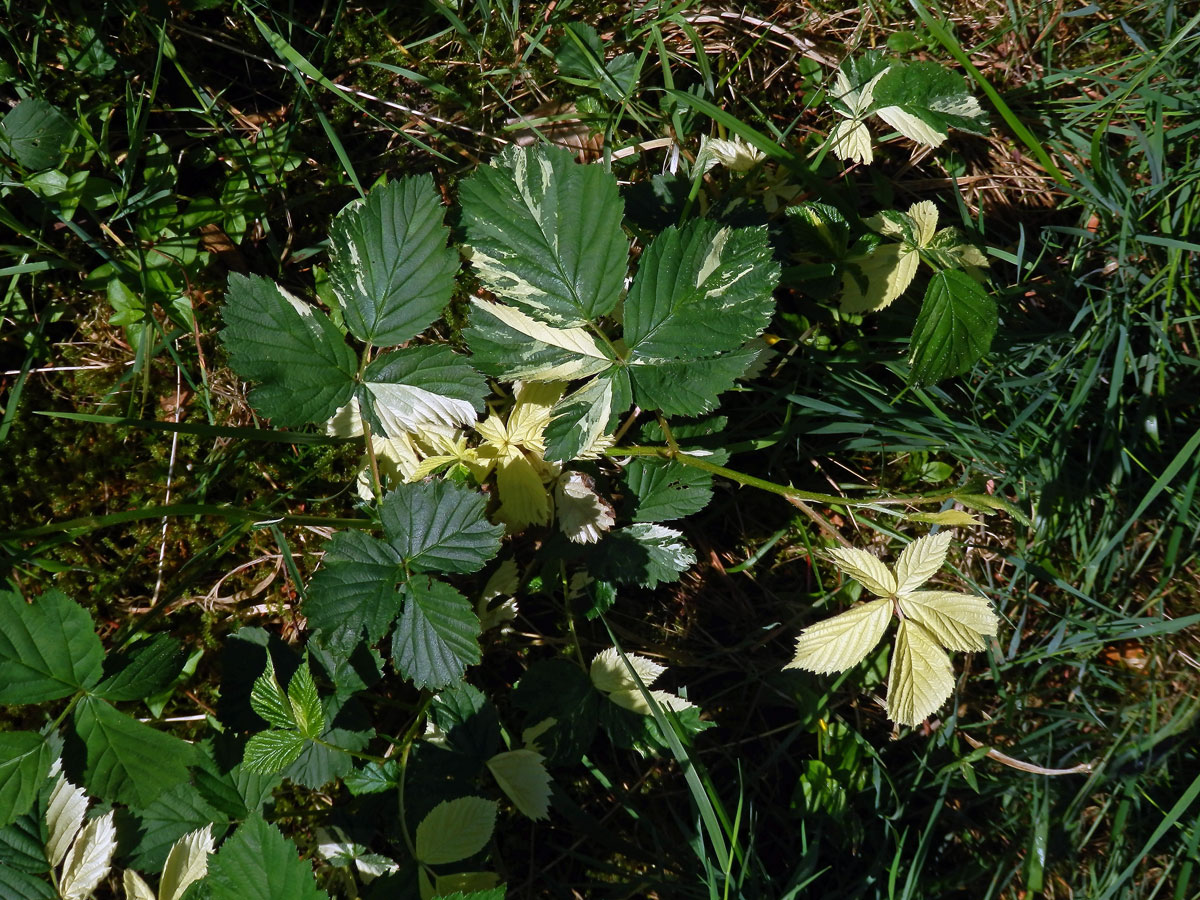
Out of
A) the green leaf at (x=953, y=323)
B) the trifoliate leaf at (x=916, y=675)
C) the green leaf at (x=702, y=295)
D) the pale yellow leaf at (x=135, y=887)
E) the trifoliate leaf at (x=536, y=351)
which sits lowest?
the pale yellow leaf at (x=135, y=887)

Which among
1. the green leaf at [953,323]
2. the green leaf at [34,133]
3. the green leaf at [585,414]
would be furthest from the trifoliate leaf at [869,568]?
the green leaf at [34,133]

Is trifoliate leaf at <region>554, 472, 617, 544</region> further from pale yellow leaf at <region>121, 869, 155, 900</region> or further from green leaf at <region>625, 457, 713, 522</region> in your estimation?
pale yellow leaf at <region>121, 869, 155, 900</region>

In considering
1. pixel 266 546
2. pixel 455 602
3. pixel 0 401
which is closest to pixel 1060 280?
pixel 455 602

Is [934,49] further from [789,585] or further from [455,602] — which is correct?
[455,602]

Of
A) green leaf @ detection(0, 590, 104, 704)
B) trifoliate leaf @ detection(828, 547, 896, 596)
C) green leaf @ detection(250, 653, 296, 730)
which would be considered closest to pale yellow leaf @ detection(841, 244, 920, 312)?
trifoliate leaf @ detection(828, 547, 896, 596)

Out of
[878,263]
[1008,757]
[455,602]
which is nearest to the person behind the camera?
[455,602]

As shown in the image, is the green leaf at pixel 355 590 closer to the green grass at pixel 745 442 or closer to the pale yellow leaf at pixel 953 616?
the green grass at pixel 745 442
